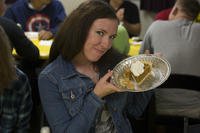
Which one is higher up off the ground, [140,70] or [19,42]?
[140,70]

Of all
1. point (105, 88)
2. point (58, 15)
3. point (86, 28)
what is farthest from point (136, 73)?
point (58, 15)

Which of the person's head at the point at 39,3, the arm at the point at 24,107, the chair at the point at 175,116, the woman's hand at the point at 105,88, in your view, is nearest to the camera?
the woman's hand at the point at 105,88

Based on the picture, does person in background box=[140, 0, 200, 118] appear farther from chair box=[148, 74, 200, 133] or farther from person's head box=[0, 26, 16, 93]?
person's head box=[0, 26, 16, 93]

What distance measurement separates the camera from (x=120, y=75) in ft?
5.27

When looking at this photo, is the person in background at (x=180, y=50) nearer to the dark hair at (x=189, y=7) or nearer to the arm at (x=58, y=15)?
the dark hair at (x=189, y=7)

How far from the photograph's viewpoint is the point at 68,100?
155 centimetres

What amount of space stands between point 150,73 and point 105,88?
25cm

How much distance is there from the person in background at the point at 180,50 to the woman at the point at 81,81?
0.78m

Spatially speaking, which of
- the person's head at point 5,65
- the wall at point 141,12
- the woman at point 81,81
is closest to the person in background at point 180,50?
the woman at point 81,81

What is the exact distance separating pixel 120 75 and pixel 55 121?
1.16ft

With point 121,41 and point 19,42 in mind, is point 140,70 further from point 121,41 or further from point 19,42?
point 19,42

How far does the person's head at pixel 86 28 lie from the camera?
152 cm

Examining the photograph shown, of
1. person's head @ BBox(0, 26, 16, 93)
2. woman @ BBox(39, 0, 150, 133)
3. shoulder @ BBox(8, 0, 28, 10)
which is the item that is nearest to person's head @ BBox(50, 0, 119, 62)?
woman @ BBox(39, 0, 150, 133)

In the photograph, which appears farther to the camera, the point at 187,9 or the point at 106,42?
the point at 187,9
